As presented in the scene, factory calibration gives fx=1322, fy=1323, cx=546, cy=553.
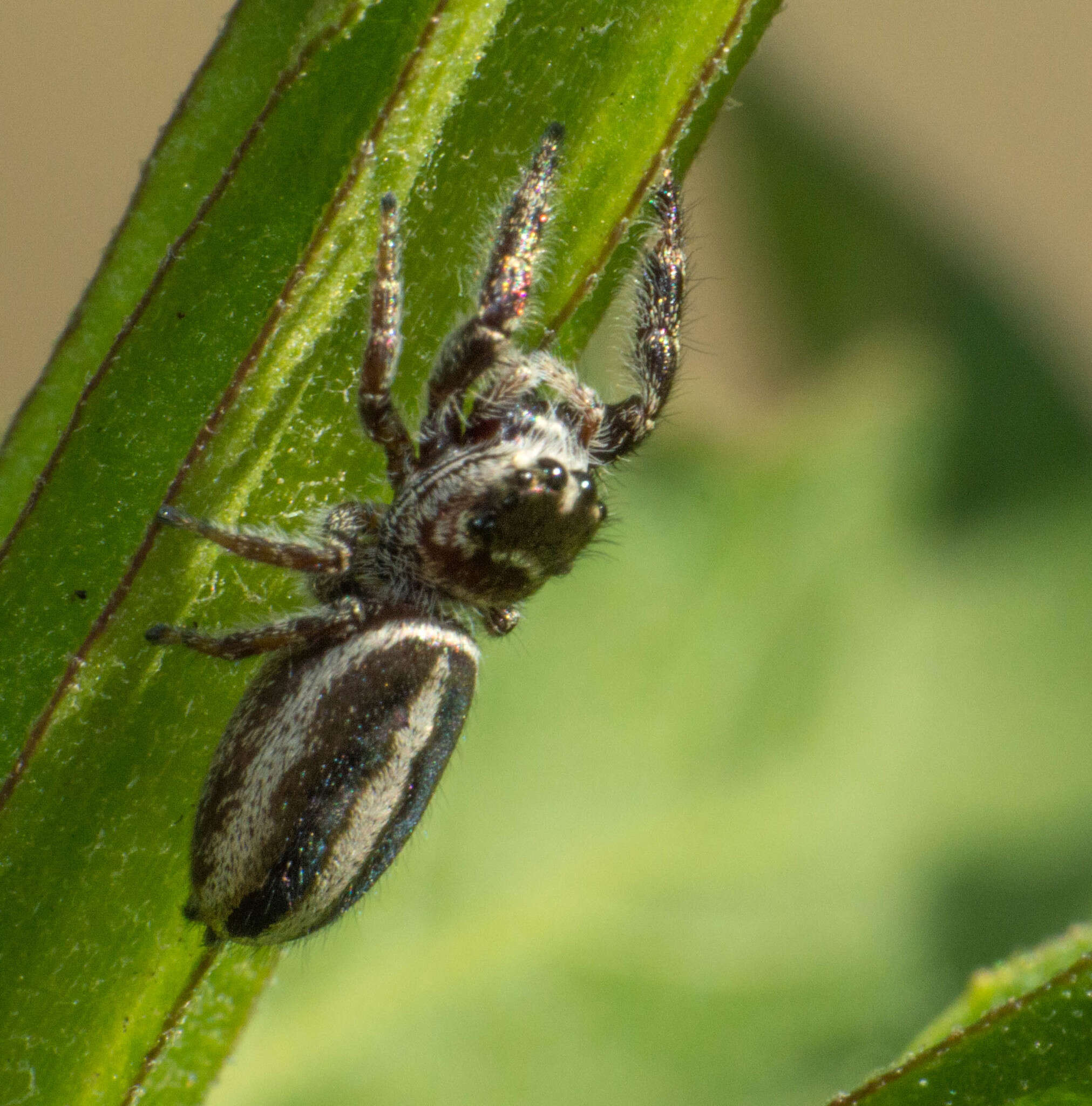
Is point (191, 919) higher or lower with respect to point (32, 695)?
lower

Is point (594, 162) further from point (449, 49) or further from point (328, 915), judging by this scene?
point (328, 915)

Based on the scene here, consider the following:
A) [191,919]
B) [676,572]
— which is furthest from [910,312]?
[191,919]

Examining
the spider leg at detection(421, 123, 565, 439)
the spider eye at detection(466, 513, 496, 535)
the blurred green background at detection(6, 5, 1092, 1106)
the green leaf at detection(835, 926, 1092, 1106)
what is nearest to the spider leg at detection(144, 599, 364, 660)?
the spider eye at detection(466, 513, 496, 535)

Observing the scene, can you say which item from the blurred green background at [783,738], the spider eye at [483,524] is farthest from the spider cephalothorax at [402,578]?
the blurred green background at [783,738]

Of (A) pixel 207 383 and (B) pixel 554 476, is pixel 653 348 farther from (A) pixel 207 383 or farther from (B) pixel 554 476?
(A) pixel 207 383

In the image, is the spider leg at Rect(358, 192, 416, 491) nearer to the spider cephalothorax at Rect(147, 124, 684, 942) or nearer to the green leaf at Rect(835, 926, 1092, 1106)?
the spider cephalothorax at Rect(147, 124, 684, 942)
